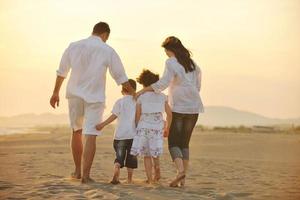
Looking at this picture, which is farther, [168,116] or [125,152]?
[125,152]

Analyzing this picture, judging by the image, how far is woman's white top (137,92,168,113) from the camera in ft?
22.6

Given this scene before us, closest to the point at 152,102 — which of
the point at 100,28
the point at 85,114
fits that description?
the point at 85,114

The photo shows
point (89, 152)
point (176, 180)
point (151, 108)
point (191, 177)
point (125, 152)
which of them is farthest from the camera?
point (191, 177)

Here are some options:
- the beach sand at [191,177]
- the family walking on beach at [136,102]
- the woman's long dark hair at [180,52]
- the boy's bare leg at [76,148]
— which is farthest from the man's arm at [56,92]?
the woman's long dark hair at [180,52]

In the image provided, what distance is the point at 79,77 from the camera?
664 cm

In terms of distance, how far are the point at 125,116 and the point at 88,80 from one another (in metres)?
0.78

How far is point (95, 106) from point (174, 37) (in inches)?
48.0

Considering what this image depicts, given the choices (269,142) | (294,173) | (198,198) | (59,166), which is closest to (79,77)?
(198,198)

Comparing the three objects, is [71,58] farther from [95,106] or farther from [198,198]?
[198,198]

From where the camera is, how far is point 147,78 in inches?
276

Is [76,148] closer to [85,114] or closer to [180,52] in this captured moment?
[85,114]

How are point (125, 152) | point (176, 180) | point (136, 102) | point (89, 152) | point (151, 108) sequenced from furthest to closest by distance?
1. point (125, 152)
2. point (136, 102)
3. point (151, 108)
4. point (89, 152)
5. point (176, 180)

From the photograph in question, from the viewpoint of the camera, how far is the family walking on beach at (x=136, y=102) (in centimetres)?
663

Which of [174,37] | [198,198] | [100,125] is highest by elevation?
[174,37]
